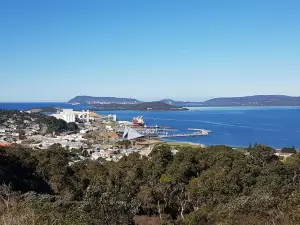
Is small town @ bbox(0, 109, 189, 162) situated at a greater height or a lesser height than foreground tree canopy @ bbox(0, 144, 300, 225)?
lesser

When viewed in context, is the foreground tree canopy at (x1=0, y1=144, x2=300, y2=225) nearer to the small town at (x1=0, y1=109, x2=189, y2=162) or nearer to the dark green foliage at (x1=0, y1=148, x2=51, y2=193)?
the dark green foliage at (x1=0, y1=148, x2=51, y2=193)

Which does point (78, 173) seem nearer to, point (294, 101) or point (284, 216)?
point (284, 216)

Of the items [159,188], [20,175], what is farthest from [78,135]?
[159,188]

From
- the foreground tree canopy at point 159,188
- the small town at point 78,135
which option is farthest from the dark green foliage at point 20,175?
the small town at point 78,135

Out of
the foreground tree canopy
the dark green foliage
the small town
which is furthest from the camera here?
the small town

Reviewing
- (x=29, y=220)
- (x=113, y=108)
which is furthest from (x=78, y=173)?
(x=113, y=108)

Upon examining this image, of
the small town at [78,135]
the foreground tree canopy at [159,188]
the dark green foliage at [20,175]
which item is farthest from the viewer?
the small town at [78,135]

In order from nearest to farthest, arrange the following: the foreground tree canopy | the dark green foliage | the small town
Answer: the foreground tree canopy, the dark green foliage, the small town

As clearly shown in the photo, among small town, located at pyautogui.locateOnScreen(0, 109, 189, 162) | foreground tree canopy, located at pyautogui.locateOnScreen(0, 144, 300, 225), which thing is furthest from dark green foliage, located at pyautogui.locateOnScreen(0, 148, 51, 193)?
small town, located at pyautogui.locateOnScreen(0, 109, 189, 162)

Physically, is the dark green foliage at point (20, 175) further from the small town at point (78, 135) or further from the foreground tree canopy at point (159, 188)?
the small town at point (78, 135)
